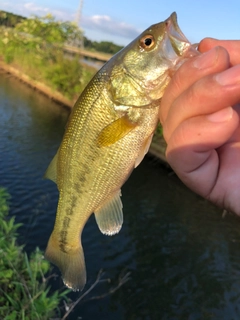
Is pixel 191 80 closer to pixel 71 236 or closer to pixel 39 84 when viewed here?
pixel 71 236

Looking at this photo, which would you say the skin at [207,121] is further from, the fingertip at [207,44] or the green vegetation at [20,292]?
the green vegetation at [20,292]

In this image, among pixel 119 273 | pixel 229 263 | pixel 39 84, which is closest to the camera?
pixel 119 273

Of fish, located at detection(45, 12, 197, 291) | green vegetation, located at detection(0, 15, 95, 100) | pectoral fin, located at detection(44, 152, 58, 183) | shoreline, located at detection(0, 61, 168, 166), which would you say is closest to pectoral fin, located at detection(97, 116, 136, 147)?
fish, located at detection(45, 12, 197, 291)

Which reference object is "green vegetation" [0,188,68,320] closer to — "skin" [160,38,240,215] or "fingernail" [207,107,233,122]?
"skin" [160,38,240,215]

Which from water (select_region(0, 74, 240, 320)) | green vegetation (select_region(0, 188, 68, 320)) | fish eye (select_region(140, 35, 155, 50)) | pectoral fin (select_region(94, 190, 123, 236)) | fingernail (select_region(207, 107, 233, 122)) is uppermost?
fish eye (select_region(140, 35, 155, 50))

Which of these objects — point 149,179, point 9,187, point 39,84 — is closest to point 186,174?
point 9,187

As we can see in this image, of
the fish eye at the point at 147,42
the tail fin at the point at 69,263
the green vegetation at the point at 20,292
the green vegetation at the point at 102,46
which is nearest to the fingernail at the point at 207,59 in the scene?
the fish eye at the point at 147,42

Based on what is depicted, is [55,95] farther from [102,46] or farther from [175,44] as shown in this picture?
[175,44]
